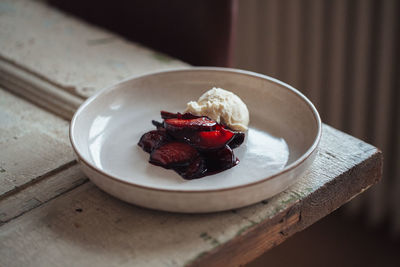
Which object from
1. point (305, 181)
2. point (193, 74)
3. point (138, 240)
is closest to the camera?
point (138, 240)

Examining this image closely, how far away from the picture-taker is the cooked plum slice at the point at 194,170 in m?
0.69

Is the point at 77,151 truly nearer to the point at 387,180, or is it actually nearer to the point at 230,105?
the point at 230,105

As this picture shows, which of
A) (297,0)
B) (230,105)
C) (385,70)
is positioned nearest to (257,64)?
(297,0)

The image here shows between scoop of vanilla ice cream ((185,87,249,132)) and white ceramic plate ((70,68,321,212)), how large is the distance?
0.03m

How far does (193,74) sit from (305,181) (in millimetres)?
320

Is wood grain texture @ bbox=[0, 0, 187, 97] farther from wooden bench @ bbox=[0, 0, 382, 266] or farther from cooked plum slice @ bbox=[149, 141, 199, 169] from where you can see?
cooked plum slice @ bbox=[149, 141, 199, 169]

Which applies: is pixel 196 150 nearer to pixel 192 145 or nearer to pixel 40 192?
pixel 192 145

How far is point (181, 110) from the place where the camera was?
3.00 feet

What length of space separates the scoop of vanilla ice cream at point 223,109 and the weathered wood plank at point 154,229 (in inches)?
5.7

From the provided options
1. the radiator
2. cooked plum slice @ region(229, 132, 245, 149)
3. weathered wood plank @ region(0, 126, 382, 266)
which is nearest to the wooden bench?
weathered wood plank @ region(0, 126, 382, 266)

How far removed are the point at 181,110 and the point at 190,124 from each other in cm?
19

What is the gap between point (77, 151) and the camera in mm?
688

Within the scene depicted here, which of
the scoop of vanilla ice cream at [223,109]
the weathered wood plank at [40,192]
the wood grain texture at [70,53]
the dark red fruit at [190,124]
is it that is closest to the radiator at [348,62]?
the wood grain texture at [70,53]

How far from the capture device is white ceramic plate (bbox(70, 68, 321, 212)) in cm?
63
